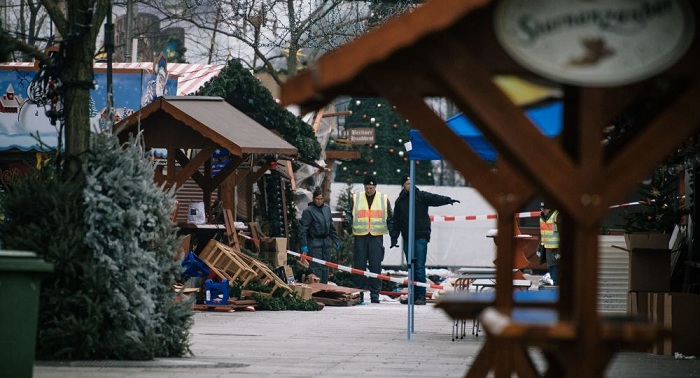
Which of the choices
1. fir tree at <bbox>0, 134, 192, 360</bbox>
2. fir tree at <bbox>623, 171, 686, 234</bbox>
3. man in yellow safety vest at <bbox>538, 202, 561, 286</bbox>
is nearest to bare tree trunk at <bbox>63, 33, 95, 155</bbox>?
fir tree at <bbox>0, 134, 192, 360</bbox>

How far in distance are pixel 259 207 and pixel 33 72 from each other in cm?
652

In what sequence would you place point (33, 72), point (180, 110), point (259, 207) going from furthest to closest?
point (259, 207) < point (33, 72) < point (180, 110)

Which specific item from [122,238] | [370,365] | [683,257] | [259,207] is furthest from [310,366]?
[259,207]

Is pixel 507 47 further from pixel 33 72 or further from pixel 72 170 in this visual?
pixel 33 72

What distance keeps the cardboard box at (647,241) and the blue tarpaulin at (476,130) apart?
1.80 meters

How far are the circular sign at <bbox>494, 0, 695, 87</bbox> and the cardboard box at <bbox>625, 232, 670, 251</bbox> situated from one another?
9.12 m

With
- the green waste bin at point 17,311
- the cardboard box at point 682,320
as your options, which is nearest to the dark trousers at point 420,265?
the cardboard box at point 682,320

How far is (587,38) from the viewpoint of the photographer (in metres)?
6.83

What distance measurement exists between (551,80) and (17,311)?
189 inches

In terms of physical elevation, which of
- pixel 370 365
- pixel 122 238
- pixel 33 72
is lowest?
pixel 370 365

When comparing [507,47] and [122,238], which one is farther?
[122,238]

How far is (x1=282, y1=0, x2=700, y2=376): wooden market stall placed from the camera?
666 cm

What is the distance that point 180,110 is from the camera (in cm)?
2069

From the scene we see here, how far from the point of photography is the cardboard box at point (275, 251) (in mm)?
24141
